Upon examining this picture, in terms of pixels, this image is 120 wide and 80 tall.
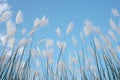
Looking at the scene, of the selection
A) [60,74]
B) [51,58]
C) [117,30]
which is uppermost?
[117,30]

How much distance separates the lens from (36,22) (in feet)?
10.9

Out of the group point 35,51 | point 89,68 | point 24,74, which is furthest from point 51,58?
point 24,74

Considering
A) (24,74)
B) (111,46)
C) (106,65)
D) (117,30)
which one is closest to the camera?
(24,74)

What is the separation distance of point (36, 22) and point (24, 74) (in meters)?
0.65

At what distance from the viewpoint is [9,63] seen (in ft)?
9.98

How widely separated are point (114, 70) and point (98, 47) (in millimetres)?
493

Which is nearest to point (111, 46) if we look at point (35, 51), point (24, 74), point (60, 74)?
point (60, 74)

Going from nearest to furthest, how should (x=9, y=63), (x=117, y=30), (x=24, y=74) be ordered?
(x=9, y=63)
(x=24, y=74)
(x=117, y=30)

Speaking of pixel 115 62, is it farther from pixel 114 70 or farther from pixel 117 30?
pixel 117 30

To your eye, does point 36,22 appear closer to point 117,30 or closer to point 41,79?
point 41,79

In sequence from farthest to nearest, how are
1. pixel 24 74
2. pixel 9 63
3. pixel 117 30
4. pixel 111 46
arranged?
pixel 117 30 → pixel 111 46 → pixel 24 74 → pixel 9 63

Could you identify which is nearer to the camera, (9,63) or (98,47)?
(9,63)

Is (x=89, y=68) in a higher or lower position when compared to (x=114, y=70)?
higher

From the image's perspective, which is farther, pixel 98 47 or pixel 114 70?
pixel 98 47
